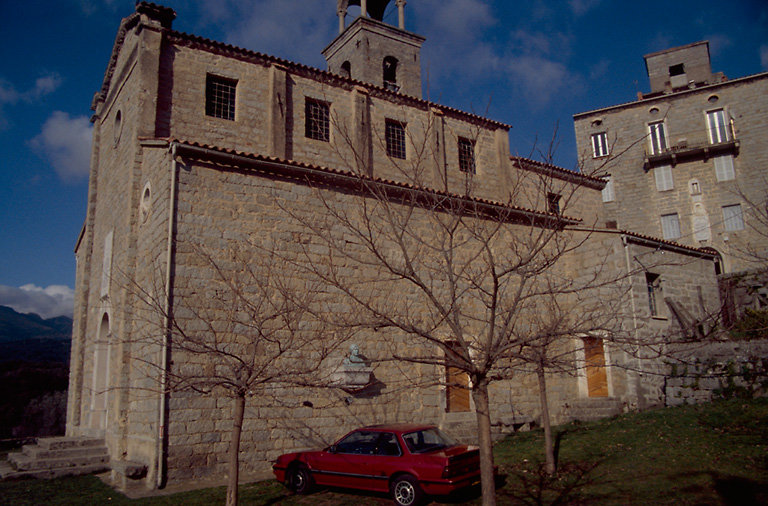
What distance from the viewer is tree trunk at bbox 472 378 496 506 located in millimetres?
5418

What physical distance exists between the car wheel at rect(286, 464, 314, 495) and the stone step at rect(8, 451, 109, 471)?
5633 mm

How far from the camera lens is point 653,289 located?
16484 millimetres

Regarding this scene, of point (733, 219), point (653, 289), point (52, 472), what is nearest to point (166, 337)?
point (52, 472)

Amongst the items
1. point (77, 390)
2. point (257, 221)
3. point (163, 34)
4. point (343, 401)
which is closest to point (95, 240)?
point (77, 390)

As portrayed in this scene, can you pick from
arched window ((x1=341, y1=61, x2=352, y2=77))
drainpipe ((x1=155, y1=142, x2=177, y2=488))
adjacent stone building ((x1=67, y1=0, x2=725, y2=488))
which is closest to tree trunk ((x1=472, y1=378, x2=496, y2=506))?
adjacent stone building ((x1=67, y1=0, x2=725, y2=488))

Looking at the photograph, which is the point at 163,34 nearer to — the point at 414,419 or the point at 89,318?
the point at 89,318

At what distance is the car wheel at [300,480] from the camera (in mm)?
9383

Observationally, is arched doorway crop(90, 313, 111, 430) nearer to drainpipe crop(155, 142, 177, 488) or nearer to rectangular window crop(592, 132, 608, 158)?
drainpipe crop(155, 142, 177, 488)

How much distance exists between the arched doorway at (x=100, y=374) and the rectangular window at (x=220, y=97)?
685 cm

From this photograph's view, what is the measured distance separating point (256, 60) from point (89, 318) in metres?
9.75

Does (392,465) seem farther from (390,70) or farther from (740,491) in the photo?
(390,70)

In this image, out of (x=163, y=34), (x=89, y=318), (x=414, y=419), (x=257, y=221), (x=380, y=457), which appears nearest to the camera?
(x=380, y=457)

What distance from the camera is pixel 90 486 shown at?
35.3 feet

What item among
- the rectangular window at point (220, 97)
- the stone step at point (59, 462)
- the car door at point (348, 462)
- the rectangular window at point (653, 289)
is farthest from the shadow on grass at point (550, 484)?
the rectangular window at point (220, 97)
